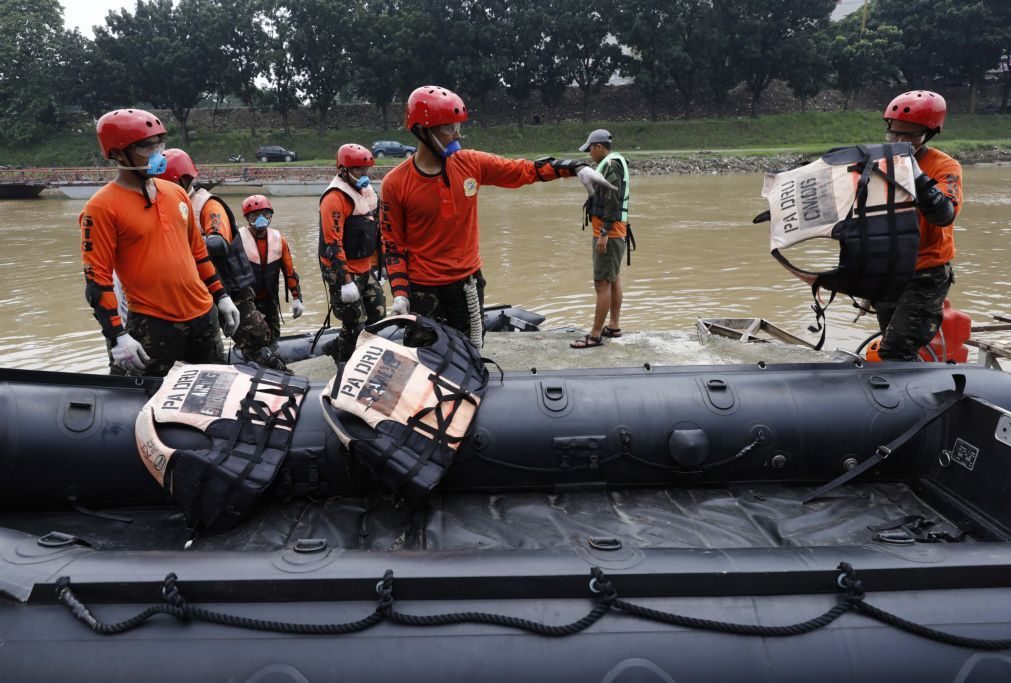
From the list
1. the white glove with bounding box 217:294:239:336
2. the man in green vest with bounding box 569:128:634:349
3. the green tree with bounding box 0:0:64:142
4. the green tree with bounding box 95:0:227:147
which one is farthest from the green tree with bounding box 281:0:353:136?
the white glove with bounding box 217:294:239:336

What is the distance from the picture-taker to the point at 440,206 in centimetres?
329

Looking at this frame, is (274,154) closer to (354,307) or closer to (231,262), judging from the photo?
(354,307)

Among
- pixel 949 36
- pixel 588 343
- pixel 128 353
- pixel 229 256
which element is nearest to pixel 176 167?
pixel 229 256

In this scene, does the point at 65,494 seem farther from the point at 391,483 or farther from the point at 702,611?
the point at 702,611

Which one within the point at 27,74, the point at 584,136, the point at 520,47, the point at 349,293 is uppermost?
the point at 520,47

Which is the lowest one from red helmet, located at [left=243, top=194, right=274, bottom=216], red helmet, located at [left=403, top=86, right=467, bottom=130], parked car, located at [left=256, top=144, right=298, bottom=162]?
red helmet, located at [left=243, top=194, right=274, bottom=216]

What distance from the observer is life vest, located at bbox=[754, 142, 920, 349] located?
2689 mm

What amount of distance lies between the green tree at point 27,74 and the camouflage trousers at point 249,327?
41.7m

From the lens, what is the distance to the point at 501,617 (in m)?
1.69

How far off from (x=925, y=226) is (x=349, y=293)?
3373 millimetres

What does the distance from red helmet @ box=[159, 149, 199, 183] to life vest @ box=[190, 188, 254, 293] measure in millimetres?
206

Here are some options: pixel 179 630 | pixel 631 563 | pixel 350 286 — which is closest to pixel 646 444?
pixel 631 563

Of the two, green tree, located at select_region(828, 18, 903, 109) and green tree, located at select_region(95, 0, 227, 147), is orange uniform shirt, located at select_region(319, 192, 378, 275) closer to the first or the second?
green tree, located at select_region(95, 0, 227, 147)

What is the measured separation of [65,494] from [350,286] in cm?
234
